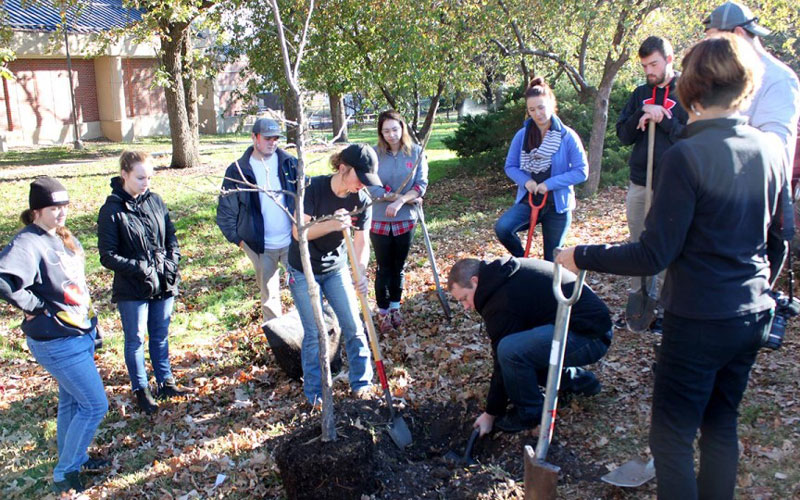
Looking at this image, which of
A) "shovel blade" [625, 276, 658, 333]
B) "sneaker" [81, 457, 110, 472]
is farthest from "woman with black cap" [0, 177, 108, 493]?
"shovel blade" [625, 276, 658, 333]

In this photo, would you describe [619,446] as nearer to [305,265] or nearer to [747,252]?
[747,252]

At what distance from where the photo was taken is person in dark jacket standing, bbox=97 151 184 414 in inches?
185

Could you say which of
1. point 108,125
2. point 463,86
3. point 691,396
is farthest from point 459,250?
point 108,125

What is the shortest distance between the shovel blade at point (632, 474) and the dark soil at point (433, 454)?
0.12m

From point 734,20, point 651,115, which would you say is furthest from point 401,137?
point 734,20

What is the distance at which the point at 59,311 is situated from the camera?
3996 millimetres

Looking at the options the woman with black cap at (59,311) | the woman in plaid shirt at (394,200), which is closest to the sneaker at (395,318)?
the woman in plaid shirt at (394,200)

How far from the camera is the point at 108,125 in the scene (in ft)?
86.2

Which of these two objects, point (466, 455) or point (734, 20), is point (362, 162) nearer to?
point (466, 455)

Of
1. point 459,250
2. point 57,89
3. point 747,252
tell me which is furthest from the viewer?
point 57,89

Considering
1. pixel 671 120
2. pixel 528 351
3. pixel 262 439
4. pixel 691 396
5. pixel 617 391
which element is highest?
pixel 671 120

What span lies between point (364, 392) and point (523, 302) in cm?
156

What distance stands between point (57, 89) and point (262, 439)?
81.4 ft

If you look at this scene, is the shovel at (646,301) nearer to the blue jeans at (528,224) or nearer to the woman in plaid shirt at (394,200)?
the blue jeans at (528,224)
